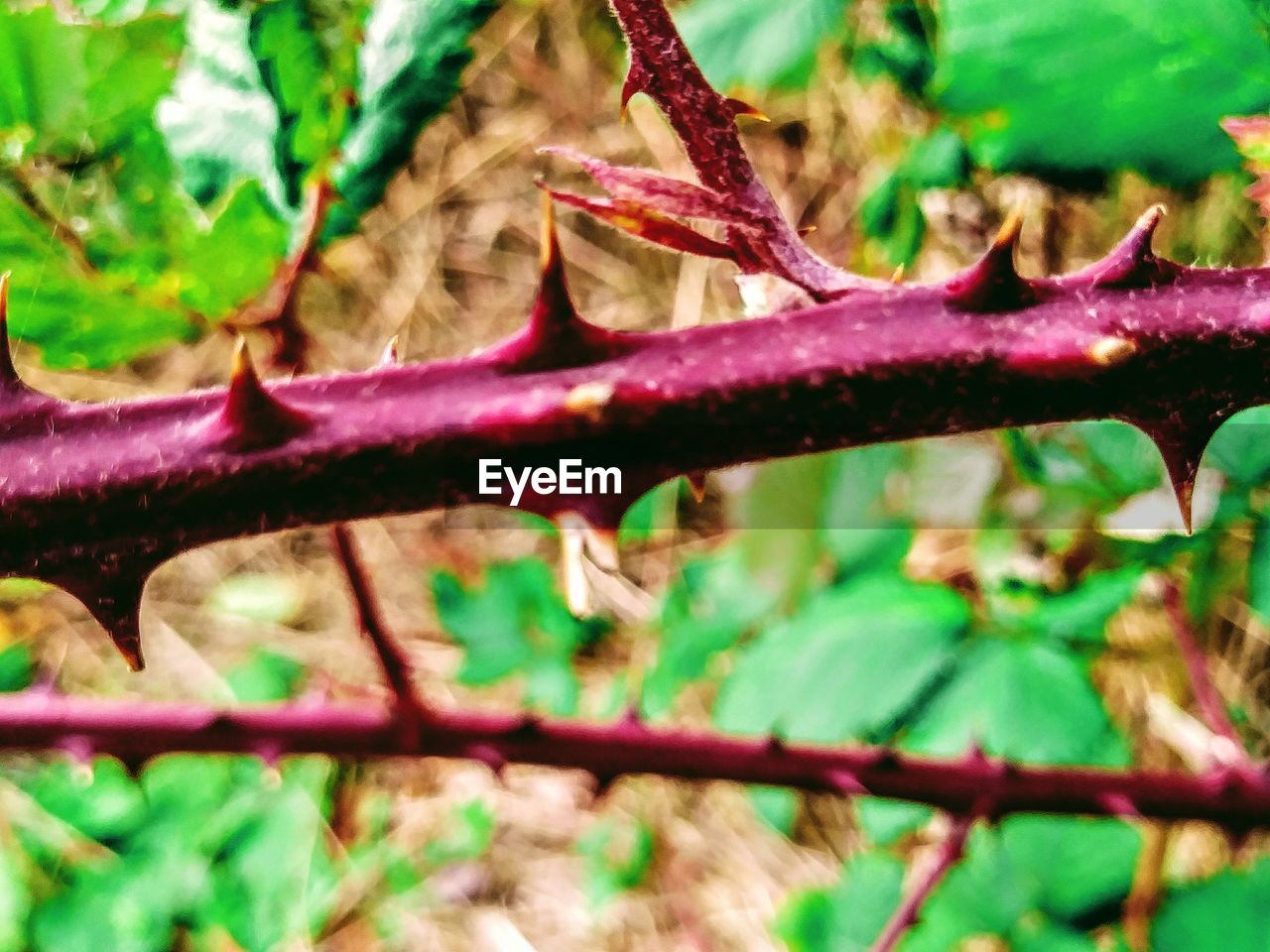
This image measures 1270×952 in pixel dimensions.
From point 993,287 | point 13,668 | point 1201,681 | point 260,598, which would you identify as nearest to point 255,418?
point 993,287

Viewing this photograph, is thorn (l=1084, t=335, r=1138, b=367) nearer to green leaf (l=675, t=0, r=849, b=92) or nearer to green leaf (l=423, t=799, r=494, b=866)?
green leaf (l=675, t=0, r=849, b=92)

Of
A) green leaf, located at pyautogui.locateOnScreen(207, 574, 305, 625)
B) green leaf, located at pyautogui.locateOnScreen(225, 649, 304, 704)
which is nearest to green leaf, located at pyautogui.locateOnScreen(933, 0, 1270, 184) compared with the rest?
green leaf, located at pyautogui.locateOnScreen(225, 649, 304, 704)

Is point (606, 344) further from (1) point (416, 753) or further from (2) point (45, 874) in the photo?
(2) point (45, 874)

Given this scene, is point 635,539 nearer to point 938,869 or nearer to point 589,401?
point 938,869

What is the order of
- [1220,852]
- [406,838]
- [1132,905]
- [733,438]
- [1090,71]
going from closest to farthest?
[733,438], [1090,71], [1132,905], [1220,852], [406,838]

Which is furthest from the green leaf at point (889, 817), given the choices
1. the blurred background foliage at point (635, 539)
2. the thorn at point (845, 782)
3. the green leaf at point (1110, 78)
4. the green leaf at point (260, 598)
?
the green leaf at point (260, 598)

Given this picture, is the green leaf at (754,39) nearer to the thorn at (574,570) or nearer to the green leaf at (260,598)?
the thorn at (574,570)

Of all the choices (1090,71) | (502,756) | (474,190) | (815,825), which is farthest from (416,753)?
(474,190)
